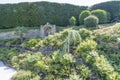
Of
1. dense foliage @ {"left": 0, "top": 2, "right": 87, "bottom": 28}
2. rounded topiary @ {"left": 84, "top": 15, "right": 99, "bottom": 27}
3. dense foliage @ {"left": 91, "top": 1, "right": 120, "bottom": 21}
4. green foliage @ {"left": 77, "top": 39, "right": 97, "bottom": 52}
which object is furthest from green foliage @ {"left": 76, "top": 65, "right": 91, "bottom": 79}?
dense foliage @ {"left": 91, "top": 1, "right": 120, "bottom": 21}

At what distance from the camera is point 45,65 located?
12.7 metres

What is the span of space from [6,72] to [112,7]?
46.4ft

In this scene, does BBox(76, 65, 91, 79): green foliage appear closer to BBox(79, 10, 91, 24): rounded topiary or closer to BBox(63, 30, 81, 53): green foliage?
BBox(63, 30, 81, 53): green foliage

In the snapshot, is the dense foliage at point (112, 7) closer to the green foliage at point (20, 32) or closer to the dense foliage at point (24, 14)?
the dense foliage at point (24, 14)

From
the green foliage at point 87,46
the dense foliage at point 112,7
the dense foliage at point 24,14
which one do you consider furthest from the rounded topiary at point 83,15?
the green foliage at point 87,46

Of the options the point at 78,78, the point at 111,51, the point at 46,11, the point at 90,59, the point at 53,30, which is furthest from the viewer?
the point at 46,11

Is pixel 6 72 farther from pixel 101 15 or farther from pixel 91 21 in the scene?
pixel 101 15

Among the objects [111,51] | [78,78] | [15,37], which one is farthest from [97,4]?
[78,78]

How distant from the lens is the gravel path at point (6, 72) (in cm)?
1312

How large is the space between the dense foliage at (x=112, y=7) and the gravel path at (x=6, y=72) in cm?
1260

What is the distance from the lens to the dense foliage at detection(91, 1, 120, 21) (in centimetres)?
2365

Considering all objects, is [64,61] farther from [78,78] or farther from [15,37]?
[15,37]

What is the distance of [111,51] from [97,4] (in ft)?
36.5

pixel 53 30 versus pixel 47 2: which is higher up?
pixel 47 2
